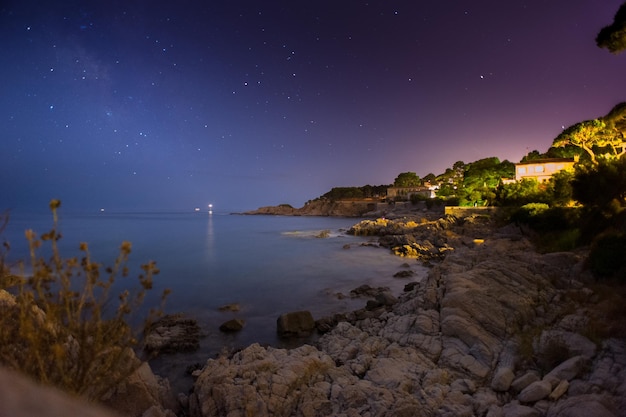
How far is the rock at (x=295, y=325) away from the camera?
43.9 feet

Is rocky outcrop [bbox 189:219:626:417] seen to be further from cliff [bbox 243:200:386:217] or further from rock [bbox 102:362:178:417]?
cliff [bbox 243:200:386:217]

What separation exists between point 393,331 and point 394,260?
20226 mm

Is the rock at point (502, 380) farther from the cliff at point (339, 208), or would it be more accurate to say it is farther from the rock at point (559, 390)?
the cliff at point (339, 208)

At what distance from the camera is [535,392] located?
632 centimetres

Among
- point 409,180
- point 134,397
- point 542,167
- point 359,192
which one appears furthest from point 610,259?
point 359,192

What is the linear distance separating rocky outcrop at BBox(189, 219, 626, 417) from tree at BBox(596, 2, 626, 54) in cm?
1152

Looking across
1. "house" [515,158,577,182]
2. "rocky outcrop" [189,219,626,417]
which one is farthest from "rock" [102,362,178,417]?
"house" [515,158,577,182]

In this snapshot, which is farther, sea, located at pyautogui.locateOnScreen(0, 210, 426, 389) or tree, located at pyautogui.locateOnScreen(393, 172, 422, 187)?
tree, located at pyautogui.locateOnScreen(393, 172, 422, 187)

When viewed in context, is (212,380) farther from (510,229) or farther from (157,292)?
(510,229)

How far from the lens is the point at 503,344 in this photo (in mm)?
9125

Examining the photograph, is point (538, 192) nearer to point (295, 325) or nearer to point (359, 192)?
point (295, 325)

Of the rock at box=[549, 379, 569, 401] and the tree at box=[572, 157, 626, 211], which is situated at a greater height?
the tree at box=[572, 157, 626, 211]

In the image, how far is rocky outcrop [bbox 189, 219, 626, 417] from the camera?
6.41 meters

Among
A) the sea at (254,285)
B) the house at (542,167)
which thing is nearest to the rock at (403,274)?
the sea at (254,285)
